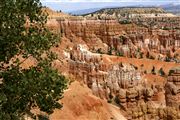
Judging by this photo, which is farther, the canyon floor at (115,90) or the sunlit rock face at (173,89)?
the sunlit rock face at (173,89)

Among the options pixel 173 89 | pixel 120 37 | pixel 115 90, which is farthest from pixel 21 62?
pixel 120 37

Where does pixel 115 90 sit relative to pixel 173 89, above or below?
above

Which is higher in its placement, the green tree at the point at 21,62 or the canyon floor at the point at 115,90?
the green tree at the point at 21,62

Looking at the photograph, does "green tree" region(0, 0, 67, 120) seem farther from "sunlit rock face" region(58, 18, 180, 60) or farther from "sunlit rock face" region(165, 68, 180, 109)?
"sunlit rock face" region(58, 18, 180, 60)

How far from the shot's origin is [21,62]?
20312 millimetres

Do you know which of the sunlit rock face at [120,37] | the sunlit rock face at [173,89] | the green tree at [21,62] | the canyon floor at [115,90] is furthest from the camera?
the sunlit rock face at [120,37]

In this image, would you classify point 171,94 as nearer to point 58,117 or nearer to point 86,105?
point 86,105

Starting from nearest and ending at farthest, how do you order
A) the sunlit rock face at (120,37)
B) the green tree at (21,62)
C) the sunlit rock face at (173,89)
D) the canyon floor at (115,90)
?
the green tree at (21,62), the canyon floor at (115,90), the sunlit rock face at (173,89), the sunlit rock face at (120,37)

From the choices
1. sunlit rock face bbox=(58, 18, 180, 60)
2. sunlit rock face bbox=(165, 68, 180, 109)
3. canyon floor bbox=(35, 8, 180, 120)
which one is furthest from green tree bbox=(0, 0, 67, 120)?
sunlit rock face bbox=(58, 18, 180, 60)

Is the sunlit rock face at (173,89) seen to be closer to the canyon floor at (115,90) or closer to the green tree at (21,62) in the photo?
the canyon floor at (115,90)

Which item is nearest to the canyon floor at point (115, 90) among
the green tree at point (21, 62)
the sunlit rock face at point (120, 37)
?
the sunlit rock face at point (120, 37)

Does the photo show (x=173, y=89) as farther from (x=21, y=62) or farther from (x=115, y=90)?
(x=21, y=62)

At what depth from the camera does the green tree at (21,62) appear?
20312mm

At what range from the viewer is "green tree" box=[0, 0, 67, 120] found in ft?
66.6
